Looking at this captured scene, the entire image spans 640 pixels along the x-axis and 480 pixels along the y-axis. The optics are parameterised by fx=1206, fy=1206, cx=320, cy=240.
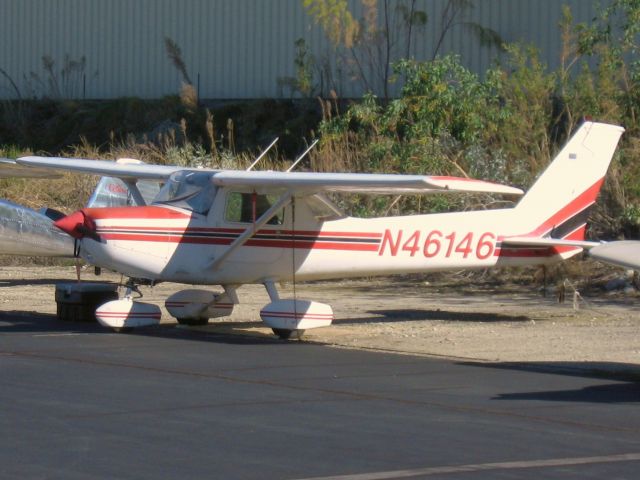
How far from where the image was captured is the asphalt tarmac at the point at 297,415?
23.1ft

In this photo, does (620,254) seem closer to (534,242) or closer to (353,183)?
(353,183)

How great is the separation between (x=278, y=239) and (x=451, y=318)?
3.19 metres

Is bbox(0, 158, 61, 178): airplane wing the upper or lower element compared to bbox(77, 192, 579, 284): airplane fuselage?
upper

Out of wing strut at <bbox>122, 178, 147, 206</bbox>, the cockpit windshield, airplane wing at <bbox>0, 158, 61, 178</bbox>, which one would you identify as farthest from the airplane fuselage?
airplane wing at <bbox>0, 158, 61, 178</bbox>

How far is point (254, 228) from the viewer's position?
1399 centimetres

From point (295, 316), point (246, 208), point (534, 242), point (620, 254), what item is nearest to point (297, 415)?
point (620, 254)

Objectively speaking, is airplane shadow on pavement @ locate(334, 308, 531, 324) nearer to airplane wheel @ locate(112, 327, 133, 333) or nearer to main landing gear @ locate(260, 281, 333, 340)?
main landing gear @ locate(260, 281, 333, 340)

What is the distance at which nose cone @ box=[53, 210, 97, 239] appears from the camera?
541 inches

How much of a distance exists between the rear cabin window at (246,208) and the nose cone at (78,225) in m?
1.57

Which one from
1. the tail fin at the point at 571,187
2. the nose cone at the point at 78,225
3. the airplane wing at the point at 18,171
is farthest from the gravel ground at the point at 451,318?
the nose cone at the point at 78,225

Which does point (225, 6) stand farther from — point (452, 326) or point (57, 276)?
point (452, 326)

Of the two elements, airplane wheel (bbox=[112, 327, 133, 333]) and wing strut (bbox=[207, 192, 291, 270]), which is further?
airplane wheel (bbox=[112, 327, 133, 333])

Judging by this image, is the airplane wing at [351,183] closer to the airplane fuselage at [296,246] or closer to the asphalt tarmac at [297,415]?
the airplane fuselage at [296,246]

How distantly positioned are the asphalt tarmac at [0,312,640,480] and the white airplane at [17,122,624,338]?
1301 millimetres
